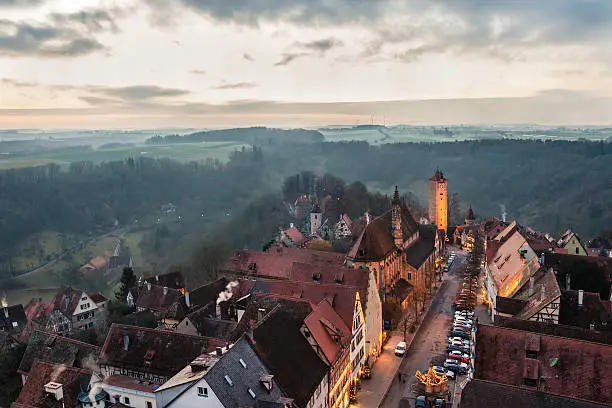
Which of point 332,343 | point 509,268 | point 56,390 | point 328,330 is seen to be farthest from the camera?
point 509,268

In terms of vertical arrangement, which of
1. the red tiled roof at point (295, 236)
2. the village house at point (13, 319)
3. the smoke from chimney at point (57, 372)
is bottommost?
the village house at point (13, 319)

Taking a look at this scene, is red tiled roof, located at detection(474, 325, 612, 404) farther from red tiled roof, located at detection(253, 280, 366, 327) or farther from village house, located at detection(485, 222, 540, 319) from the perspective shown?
village house, located at detection(485, 222, 540, 319)

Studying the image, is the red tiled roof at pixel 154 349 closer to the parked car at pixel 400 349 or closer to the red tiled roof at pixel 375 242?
the parked car at pixel 400 349

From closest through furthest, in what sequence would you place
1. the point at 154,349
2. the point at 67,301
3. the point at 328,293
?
1. the point at 154,349
2. the point at 328,293
3. the point at 67,301

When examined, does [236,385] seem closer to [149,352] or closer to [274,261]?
[149,352]

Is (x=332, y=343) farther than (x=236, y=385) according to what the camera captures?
Yes

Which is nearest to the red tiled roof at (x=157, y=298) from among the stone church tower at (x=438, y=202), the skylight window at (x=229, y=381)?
the skylight window at (x=229, y=381)

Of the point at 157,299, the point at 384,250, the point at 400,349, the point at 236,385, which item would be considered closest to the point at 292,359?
the point at 236,385

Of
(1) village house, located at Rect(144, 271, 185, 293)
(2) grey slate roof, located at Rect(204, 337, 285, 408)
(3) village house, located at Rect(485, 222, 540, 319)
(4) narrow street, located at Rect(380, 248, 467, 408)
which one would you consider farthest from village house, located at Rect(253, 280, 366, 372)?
(1) village house, located at Rect(144, 271, 185, 293)
